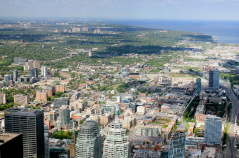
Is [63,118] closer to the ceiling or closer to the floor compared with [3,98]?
closer to the floor

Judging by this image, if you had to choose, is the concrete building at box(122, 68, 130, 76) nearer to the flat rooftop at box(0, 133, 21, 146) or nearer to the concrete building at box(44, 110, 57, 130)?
the concrete building at box(44, 110, 57, 130)

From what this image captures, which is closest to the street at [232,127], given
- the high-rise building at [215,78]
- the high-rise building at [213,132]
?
the high-rise building at [213,132]

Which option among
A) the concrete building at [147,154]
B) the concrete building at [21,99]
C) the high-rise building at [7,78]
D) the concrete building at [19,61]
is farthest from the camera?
the concrete building at [19,61]

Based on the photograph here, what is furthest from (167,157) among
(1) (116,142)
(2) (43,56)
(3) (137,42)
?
(3) (137,42)

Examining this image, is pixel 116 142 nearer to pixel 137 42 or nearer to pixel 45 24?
pixel 137 42

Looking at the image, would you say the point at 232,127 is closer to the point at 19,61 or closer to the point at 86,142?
the point at 86,142

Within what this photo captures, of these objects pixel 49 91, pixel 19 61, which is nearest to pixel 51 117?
pixel 49 91

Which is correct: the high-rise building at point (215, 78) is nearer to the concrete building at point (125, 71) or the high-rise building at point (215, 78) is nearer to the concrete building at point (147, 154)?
the concrete building at point (125, 71)
